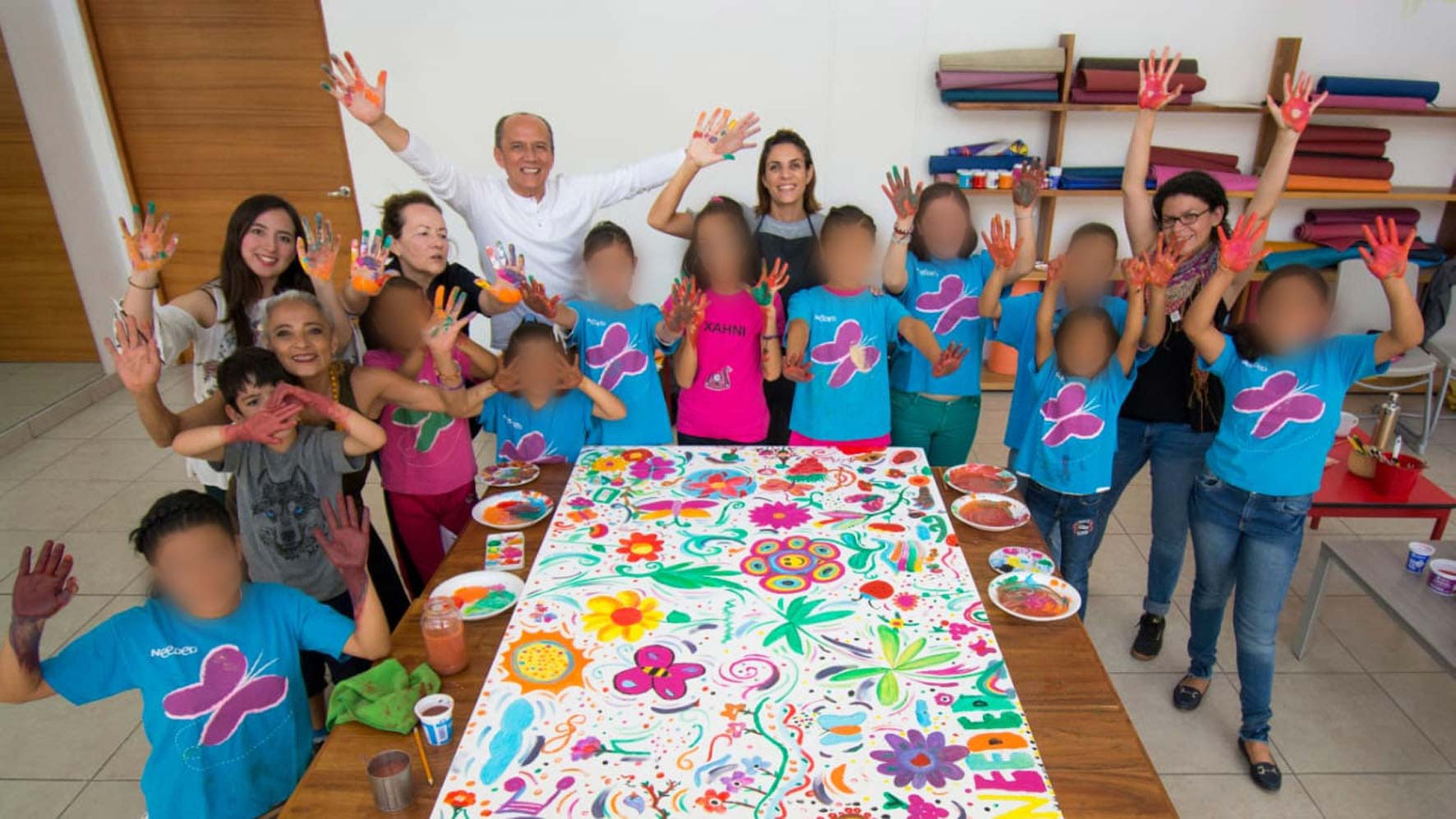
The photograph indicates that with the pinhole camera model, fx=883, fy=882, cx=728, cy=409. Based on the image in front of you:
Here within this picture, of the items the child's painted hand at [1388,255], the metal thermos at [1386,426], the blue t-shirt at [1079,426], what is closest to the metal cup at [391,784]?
the blue t-shirt at [1079,426]

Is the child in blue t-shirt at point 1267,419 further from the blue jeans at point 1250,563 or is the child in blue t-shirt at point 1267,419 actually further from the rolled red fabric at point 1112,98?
the rolled red fabric at point 1112,98

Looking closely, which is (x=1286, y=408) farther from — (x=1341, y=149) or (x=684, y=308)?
(x=1341, y=149)

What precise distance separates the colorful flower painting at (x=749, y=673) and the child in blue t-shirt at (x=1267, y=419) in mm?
707

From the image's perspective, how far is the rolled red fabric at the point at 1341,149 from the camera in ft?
13.8

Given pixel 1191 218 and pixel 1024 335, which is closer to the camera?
pixel 1191 218

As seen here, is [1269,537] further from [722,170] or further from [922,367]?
[722,170]

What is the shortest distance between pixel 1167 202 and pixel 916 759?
1.61 m

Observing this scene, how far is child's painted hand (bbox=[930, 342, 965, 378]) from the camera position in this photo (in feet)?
7.98

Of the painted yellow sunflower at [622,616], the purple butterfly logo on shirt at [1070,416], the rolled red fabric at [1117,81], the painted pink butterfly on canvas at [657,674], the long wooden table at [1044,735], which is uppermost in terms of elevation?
the rolled red fabric at [1117,81]

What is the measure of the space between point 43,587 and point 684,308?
144 centimetres

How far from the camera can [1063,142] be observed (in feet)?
14.3

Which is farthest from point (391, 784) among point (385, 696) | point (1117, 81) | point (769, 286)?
point (1117, 81)

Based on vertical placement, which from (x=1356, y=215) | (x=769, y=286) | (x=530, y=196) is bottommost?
(x=1356, y=215)

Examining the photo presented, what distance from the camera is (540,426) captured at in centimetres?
235
